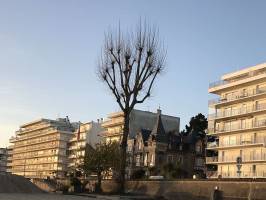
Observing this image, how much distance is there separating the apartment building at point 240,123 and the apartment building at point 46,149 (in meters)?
82.1

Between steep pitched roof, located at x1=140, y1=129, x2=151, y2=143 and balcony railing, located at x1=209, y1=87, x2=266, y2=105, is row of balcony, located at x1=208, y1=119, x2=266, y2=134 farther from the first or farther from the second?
steep pitched roof, located at x1=140, y1=129, x2=151, y2=143

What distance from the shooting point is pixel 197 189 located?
172ft

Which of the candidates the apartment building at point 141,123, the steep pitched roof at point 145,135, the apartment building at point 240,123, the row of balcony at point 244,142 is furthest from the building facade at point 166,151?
the row of balcony at point 244,142

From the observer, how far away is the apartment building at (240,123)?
75.3m

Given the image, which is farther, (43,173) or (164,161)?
(43,173)

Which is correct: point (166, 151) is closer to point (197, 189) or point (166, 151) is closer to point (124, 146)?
point (197, 189)

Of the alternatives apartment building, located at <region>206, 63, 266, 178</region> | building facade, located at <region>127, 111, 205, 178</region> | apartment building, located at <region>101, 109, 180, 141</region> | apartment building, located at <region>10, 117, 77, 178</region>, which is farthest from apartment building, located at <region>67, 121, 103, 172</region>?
apartment building, located at <region>206, 63, 266, 178</region>

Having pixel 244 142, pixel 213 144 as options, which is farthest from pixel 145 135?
pixel 244 142

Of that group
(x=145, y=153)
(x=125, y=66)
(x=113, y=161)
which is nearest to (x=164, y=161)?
(x=145, y=153)

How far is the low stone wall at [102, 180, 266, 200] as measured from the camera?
150ft

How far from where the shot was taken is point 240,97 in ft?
268

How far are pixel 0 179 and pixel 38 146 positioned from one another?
410ft

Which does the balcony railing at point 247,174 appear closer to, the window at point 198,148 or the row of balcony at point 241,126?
the row of balcony at point 241,126

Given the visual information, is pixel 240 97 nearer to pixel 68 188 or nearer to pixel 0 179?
pixel 68 188
